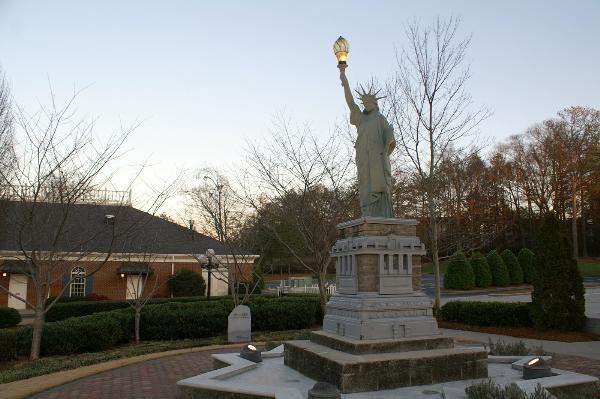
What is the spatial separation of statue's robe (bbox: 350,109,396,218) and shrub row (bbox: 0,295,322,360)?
351 inches

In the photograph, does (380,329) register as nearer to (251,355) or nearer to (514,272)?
(251,355)

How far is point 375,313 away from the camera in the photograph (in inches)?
272

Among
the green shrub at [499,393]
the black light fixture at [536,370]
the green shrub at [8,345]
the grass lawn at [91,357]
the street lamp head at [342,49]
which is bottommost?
the grass lawn at [91,357]

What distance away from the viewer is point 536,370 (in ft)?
21.3

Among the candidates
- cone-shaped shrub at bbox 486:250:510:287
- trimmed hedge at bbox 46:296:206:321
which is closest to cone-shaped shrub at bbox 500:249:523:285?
cone-shaped shrub at bbox 486:250:510:287

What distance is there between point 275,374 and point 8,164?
9729 mm

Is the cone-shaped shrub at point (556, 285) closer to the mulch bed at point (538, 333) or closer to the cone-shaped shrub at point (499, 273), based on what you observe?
the mulch bed at point (538, 333)

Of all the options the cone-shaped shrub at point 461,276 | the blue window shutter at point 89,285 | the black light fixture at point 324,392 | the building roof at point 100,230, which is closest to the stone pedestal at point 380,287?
the black light fixture at point 324,392

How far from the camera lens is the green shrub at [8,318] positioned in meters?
17.7

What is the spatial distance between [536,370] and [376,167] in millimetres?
3988

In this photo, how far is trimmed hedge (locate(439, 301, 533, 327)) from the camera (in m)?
14.1

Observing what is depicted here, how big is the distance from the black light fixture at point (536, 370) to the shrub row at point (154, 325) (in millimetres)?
10486

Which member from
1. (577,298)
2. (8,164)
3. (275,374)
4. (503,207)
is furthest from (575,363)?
(503,207)

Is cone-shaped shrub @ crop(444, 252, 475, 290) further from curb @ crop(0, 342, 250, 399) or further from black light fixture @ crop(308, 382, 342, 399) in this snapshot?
black light fixture @ crop(308, 382, 342, 399)
